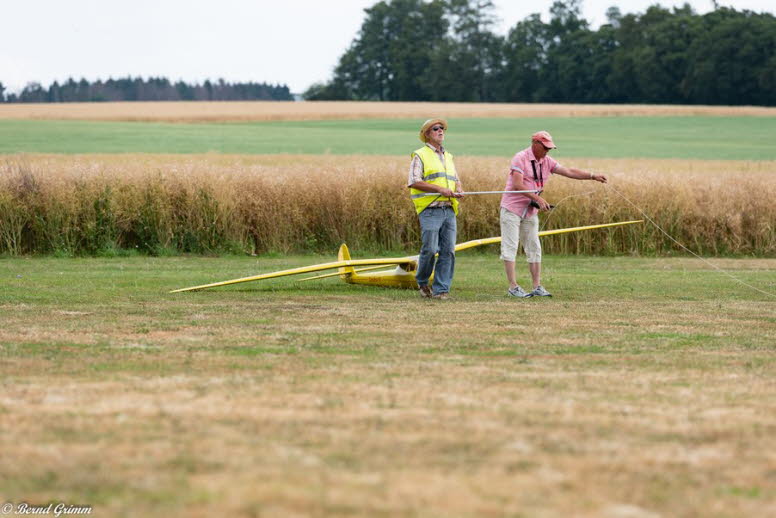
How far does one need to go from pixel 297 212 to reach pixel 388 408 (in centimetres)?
1277

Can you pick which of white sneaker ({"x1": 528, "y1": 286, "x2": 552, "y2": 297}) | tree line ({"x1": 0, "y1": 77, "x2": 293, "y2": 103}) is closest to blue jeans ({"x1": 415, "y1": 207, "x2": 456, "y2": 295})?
white sneaker ({"x1": 528, "y1": 286, "x2": 552, "y2": 297})

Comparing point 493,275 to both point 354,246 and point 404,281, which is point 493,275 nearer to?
point 404,281

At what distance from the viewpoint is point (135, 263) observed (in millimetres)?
15609

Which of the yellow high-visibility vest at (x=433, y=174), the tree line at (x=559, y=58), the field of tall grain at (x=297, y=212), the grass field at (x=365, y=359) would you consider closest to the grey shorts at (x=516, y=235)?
the grass field at (x=365, y=359)

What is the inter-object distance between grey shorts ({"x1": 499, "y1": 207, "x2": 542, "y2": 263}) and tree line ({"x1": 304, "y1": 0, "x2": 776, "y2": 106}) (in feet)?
249

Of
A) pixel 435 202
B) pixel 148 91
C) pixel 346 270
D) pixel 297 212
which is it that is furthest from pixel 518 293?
pixel 148 91

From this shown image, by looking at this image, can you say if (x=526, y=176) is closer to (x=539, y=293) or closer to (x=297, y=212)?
(x=539, y=293)

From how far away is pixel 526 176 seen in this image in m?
10.8

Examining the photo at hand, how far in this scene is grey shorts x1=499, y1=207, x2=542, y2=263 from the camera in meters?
10.9

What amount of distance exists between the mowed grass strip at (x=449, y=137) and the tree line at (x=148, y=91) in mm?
82912

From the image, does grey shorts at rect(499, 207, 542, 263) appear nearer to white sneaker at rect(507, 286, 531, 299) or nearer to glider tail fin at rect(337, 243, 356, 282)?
white sneaker at rect(507, 286, 531, 299)

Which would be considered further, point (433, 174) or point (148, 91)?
point (148, 91)

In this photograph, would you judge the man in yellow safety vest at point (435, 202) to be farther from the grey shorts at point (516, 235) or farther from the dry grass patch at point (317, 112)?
the dry grass patch at point (317, 112)

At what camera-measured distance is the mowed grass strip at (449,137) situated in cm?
3994
